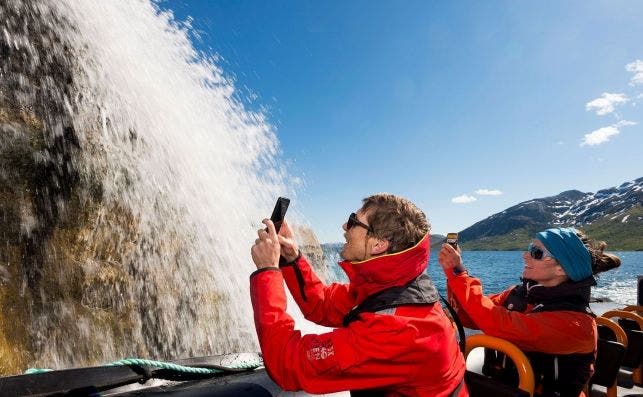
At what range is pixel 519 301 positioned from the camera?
4867mm

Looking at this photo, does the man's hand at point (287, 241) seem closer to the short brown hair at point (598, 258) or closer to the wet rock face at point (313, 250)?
the short brown hair at point (598, 258)

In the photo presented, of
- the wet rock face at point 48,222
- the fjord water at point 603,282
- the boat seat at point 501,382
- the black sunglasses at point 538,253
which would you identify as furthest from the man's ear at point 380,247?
the wet rock face at point 48,222

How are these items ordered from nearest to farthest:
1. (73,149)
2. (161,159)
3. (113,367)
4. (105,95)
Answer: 1. (113,367)
2. (73,149)
3. (105,95)
4. (161,159)

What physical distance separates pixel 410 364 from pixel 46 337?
7347mm

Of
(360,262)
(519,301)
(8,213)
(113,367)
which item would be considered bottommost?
(519,301)

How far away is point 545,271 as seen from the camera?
14.6 ft

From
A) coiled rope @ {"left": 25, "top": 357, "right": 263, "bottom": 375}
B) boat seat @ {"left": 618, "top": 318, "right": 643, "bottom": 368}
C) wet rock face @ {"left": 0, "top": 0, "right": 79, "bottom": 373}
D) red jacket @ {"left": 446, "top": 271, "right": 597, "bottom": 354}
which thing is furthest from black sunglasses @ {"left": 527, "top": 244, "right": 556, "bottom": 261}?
wet rock face @ {"left": 0, "top": 0, "right": 79, "bottom": 373}

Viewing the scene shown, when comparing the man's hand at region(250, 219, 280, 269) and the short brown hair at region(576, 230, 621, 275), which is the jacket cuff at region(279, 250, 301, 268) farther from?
the short brown hair at region(576, 230, 621, 275)

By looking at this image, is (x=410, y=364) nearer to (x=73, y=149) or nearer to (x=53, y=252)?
(x=53, y=252)

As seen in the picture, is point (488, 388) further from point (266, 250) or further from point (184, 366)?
point (184, 366)

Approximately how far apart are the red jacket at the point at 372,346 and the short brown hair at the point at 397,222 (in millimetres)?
99

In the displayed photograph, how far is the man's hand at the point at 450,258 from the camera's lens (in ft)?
14.3

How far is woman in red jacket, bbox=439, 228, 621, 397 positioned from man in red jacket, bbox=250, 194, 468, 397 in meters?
1.43

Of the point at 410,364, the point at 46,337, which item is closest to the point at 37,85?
the point at 46,337
